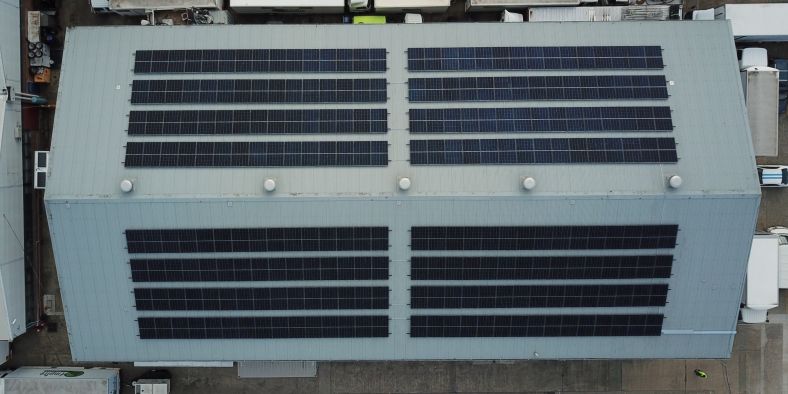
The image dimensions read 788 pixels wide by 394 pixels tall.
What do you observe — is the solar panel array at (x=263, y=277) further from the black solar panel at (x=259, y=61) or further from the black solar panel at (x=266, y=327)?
the black solar panel at (x=259, y=61)

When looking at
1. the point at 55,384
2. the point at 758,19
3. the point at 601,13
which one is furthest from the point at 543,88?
the point at 55,384

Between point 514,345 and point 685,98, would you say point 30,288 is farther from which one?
point 685,98


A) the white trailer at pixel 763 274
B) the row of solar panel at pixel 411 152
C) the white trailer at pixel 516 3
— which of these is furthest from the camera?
the white trailer at pixel 516 3

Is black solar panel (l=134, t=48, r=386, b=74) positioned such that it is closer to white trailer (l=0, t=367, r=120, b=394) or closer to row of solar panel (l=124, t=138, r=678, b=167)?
row of solar panel (l=124, t=138, r=678, b=167)

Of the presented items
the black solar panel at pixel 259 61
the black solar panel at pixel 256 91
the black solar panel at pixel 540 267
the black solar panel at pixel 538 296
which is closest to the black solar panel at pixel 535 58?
the black solar panel at pixel 259 61

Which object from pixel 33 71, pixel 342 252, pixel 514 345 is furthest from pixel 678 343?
pixel 33 71

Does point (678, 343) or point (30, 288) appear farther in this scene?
point (30, 288)

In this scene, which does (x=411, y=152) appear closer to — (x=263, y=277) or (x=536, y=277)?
(x=536, y=277)
